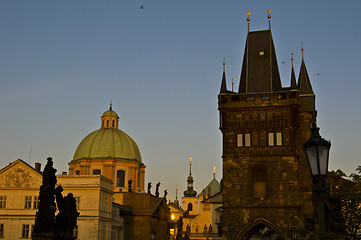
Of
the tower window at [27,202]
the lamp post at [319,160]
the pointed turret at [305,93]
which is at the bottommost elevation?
the lamp post at [319,160]

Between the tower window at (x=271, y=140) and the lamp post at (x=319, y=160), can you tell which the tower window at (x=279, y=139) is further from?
the lamp post at (x=319, y=160)

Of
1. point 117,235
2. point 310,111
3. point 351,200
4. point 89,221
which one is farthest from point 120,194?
point 351,200

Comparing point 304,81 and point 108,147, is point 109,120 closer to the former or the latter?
point 108,147

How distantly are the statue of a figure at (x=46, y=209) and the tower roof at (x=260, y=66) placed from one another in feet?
120

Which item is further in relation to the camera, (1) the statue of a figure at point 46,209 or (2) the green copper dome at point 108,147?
(2) the green copper dome at point 108,147

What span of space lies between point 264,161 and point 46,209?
33659 mm

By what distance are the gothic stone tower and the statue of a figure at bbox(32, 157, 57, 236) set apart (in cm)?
3198

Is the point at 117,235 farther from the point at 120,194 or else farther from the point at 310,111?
the point at 310,111

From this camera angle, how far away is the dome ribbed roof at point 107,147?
75.3 metres

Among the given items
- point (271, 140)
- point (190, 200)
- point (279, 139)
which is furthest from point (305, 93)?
point (190, 200)

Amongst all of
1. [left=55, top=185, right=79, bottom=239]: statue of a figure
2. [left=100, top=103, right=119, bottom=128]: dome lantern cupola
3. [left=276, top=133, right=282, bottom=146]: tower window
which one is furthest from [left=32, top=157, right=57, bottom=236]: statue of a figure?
[left=100, top=103, right=119, bottom=128]: dome lantern cupola

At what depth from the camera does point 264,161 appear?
164ft

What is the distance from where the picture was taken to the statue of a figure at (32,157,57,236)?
1862 cm

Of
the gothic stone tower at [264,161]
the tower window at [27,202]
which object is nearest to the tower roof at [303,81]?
the gothic stone tower at [264,161]
